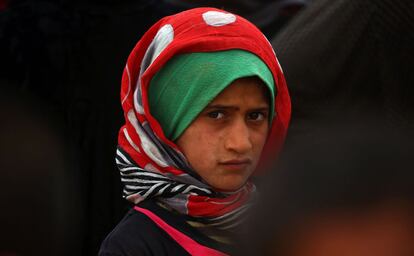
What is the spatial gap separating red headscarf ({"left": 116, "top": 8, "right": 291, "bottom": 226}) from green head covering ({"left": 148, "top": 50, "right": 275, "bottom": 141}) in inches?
0.9

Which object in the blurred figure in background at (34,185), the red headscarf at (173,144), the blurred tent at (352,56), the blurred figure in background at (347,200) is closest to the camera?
the blurred figure in background at (347,200)

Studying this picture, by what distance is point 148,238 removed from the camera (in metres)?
1.93

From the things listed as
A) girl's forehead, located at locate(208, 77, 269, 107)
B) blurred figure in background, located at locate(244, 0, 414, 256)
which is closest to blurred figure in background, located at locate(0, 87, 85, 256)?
girl's forehead, located at locate(208, 77, 269, 107)

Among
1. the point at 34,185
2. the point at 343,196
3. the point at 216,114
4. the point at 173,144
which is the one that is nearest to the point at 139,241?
the point at 173,144

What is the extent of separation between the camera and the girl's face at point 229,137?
6.39ft

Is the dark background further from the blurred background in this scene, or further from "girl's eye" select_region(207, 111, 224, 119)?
"girl's eye" select_region(207, 111, 224, 119)

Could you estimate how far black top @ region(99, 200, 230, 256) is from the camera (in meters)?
1.90

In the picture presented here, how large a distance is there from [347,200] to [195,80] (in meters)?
1.26

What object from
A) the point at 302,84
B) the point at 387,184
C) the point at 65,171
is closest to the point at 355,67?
the point at 302,84

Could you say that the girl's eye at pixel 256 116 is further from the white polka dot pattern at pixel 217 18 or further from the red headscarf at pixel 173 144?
the white polka dot pattern at pixel 217 18

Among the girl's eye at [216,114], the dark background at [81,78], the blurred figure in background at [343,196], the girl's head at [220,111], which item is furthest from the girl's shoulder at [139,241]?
the blurred figure in background at [343,196]

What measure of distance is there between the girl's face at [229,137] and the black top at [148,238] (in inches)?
5.4

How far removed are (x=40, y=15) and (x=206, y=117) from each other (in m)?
0.99

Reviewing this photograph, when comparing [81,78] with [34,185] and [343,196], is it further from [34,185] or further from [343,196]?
[343,196]
